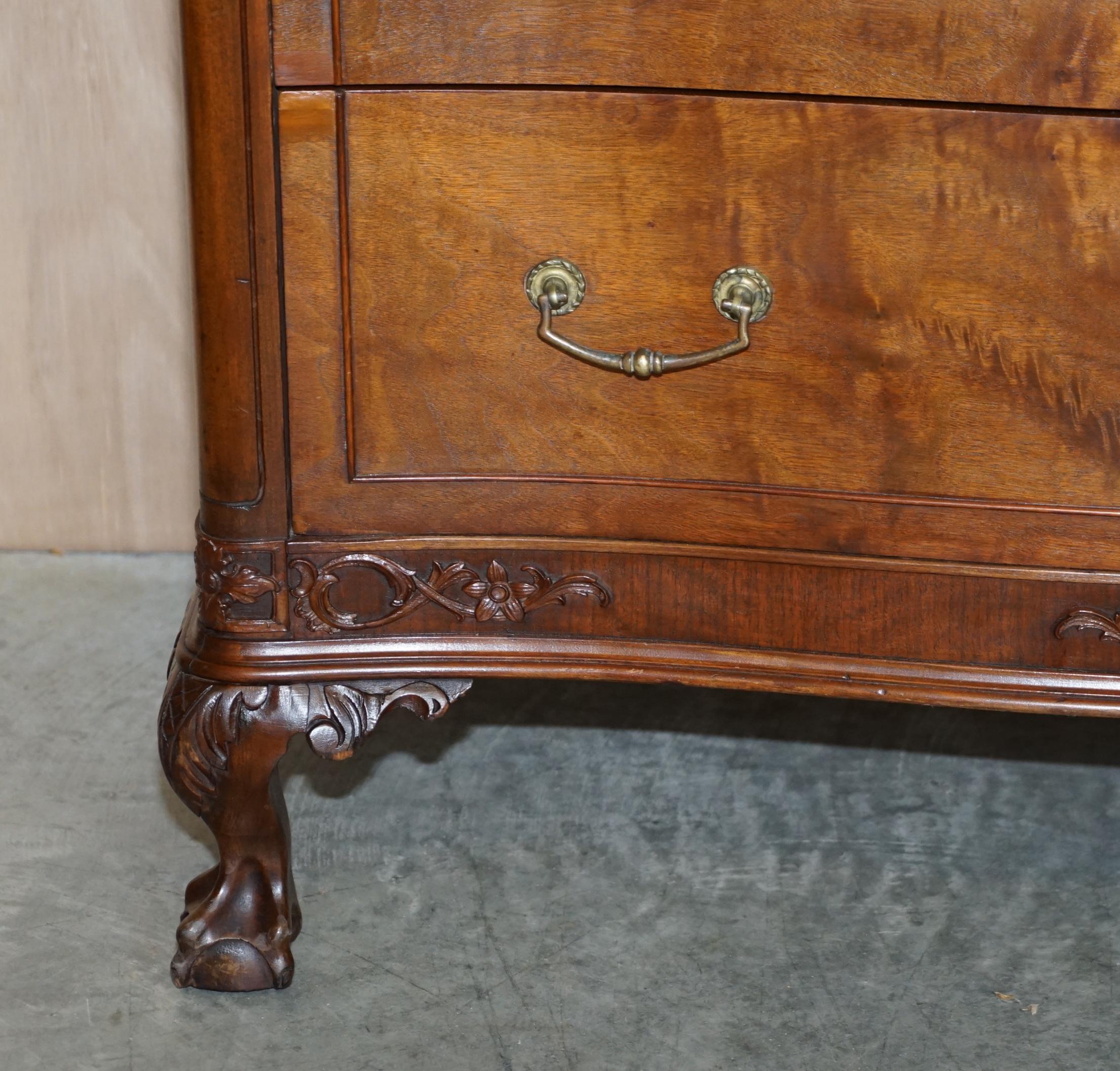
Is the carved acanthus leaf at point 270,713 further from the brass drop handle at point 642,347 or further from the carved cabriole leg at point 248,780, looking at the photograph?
the brass drop handle at point 642,347

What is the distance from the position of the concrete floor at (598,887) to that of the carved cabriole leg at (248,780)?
33 mm

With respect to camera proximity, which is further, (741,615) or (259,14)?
(741,615)

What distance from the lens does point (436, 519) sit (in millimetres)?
1015

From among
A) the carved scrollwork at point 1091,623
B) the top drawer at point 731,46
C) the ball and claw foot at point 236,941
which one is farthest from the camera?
the ball and claw foot at point 236,941

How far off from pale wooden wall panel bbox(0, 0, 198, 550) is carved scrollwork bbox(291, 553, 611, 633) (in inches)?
27.2

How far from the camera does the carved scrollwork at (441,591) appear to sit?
1.02m

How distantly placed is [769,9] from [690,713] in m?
0.81

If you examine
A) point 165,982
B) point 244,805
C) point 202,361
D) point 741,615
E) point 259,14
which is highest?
point 259,14

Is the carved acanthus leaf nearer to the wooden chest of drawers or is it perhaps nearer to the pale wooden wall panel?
the wooden chest of drawers

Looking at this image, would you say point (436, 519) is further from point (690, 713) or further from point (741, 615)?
point (690, 713)

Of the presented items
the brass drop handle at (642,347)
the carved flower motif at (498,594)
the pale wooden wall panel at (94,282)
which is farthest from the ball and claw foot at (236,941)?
the pale wooden wall panel at (94,282)

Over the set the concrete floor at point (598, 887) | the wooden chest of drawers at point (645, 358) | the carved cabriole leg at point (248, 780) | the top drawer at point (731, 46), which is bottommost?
the concrete floor at point (598, 887)

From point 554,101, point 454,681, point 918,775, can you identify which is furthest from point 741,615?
point 918,775

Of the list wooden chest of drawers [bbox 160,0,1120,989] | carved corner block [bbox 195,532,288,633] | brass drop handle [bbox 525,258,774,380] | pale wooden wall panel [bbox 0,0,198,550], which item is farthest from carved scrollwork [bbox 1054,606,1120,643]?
pale wooden wall panel [bbox 0,0,198,550]
